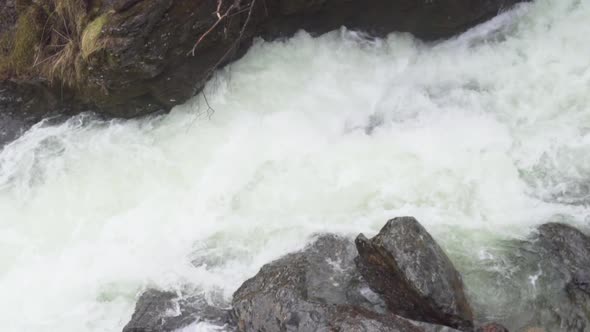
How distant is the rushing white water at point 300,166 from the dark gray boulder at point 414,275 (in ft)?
1.54

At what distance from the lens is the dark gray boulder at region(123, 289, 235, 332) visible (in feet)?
16.7

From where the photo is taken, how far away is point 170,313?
5207 mm

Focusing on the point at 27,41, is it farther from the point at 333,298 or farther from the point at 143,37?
the point at 333,298

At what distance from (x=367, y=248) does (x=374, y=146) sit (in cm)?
158

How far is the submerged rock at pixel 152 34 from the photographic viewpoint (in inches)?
224

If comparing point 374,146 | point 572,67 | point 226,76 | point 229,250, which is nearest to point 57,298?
point 229,250

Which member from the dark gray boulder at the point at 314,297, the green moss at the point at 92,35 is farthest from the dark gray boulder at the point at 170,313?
the green moss at the point at 92,35

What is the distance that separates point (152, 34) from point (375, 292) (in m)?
3.51

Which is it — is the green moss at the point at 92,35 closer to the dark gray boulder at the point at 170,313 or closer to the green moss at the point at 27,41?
the green moss at the point at 27,41

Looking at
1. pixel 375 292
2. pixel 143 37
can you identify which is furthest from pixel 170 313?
pixel 143 37

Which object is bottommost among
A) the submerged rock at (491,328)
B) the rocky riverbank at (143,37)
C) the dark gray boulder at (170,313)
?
the dark gray boulder at (170,313)

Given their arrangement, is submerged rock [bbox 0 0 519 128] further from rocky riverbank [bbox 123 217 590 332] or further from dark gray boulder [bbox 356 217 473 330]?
dark gray boulder [bbox 356 217 473 330]

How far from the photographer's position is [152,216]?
5.94 metres

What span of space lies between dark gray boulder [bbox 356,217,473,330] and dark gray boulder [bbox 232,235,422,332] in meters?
0.23
